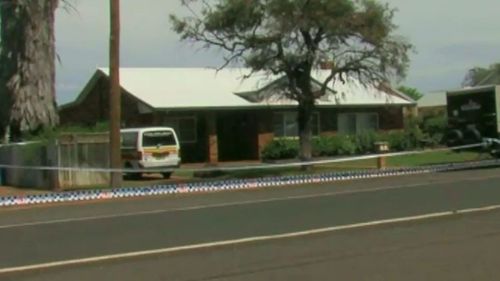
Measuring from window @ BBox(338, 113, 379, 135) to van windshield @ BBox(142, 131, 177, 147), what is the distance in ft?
49.4

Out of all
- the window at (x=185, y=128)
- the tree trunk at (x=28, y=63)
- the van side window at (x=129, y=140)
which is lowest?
the van side window at (x=129, y=140)

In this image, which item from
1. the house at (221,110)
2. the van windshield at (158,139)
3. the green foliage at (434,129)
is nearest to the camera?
the van windshield at (158,139)

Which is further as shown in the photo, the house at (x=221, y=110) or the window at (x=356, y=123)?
Result: the window at (x=356, y=123)

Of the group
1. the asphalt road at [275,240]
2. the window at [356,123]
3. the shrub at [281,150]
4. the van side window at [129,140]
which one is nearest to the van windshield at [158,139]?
the van side window at [129,140]

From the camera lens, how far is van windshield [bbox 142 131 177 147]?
31.5 m

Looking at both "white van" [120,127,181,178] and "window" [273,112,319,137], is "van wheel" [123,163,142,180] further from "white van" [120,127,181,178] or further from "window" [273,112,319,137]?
"window" [273,112,319,137]

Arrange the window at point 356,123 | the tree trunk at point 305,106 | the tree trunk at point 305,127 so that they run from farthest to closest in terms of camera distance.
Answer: the window at point 356,123
the tree trunk at point 305,127
the tree trunk at point 305,106

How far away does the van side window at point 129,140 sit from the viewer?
31.5 metres

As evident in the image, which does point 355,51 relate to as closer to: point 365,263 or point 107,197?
point 107,197

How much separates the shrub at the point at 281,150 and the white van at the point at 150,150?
29.9ft

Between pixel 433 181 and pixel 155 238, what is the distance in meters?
12.3

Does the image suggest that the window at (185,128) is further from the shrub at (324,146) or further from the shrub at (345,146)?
the shrub at (345,146)

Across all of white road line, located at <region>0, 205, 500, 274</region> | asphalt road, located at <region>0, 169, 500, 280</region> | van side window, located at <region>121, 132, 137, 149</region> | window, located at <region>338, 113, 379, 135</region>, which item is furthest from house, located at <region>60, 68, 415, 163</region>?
white road line, located at <region>0, 205, 500, 274</region>

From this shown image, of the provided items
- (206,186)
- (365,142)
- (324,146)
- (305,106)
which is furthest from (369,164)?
(206,186)
